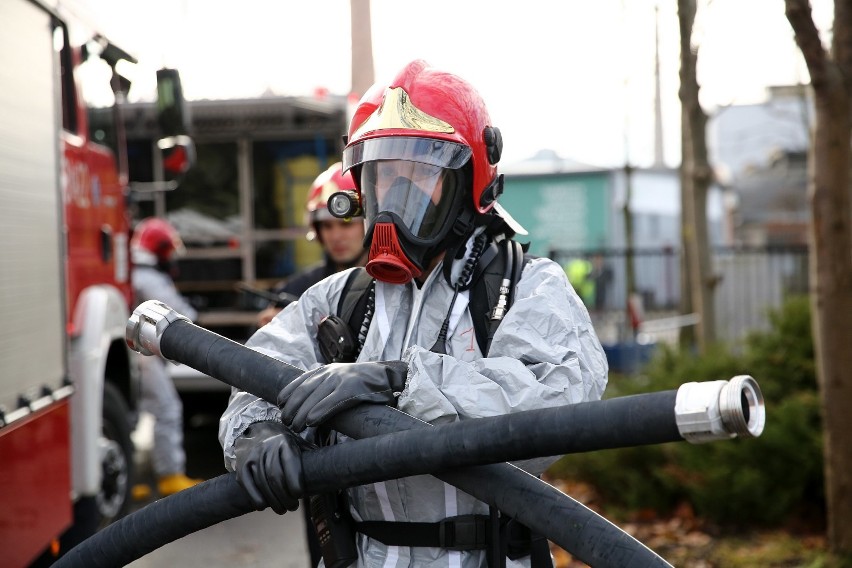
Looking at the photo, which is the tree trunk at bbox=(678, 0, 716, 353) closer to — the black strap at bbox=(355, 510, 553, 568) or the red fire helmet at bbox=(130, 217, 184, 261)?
the red fire helmet at bbox=(130, 217, 184, 261)

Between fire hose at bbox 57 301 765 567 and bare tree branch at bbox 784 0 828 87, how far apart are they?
308 cm

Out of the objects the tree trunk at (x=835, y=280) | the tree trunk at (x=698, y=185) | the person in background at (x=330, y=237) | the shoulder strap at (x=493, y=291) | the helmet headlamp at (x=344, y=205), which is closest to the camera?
the shoulder strap at (x=493, y=291)

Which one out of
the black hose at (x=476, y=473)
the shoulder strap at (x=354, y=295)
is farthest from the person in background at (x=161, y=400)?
the black hose at (x=476, y=473)

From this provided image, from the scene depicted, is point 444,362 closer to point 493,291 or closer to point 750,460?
point 493,291

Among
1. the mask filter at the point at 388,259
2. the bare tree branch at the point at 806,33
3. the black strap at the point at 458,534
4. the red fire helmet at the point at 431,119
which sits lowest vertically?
the black strap at the point at 458,534

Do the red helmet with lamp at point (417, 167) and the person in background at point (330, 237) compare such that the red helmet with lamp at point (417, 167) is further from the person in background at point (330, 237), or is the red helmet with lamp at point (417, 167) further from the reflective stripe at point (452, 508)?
the person in background at point (330, 237)

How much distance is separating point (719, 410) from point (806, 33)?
3215 millimetres

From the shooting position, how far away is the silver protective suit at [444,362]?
86.4 inches

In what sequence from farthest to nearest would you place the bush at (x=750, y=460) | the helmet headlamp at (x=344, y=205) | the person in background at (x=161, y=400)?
the person in background at (x=161, y=400), the bush at (x=750, y=460), the helmet headlamp at (x=344, y=205)

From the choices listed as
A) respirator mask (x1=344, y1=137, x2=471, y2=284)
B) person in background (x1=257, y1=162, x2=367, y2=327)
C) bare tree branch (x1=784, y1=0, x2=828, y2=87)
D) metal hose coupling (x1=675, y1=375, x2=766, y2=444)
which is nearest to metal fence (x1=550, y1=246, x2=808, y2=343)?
bare tree branch (x1=784, y1=0, x2=828, y2=87)

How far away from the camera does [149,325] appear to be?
240 cm

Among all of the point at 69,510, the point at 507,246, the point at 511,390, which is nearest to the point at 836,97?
the point at 507,246

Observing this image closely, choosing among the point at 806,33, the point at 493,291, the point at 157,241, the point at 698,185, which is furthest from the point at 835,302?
the point at 157,241

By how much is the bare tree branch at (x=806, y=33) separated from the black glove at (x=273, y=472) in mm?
3358
